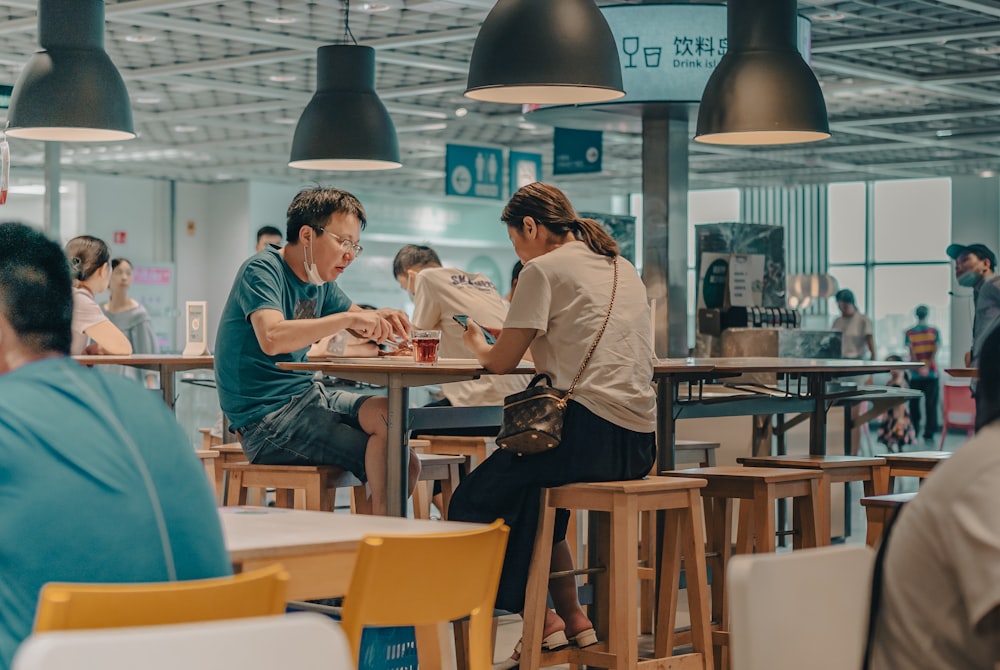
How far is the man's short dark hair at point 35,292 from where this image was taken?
2.13 metres


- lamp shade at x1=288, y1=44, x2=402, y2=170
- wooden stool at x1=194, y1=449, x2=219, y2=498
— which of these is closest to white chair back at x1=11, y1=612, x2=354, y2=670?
wooden stool at x1=194, y1=449, x2=219, y2=498

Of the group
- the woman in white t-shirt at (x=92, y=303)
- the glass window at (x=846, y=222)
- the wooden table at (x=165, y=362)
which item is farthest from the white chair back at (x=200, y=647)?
the glass window at (x=846, y=222)

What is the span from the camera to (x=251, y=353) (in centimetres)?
449

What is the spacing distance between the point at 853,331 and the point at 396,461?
11540 mm

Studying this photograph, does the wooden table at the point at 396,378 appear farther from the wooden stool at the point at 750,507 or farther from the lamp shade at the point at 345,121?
the lamp shade at the point at 345,121

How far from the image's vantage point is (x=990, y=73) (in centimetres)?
1205

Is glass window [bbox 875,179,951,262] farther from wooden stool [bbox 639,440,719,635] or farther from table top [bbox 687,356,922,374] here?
table top [bbox 687,356,922,374]

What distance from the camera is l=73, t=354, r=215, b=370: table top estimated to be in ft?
18.9

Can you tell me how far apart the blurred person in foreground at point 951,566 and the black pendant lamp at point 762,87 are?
436 centimetres

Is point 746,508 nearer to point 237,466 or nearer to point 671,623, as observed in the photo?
point 671,623

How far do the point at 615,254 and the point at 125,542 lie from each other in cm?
255

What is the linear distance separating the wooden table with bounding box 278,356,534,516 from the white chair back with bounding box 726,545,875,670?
6.44ft

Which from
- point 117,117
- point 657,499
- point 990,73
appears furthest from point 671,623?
point 990,73

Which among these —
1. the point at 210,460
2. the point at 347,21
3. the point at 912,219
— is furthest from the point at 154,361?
the point at 912,219
